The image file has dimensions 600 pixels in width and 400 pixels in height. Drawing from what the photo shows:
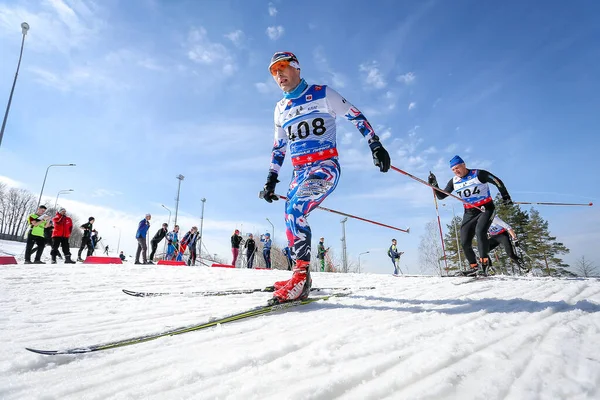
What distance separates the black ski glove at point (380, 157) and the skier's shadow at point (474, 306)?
1.33 m

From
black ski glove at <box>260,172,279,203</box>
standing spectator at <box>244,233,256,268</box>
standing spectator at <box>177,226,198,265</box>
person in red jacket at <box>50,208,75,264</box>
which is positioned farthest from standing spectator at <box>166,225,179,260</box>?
black ski glove at <box>260,172,279,203</box>

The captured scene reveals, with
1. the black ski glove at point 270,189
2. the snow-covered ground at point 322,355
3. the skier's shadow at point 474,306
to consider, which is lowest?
the snow-covered ground at point 322,355

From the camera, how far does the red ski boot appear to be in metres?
2.39

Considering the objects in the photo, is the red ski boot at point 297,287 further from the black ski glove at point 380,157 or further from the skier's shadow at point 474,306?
the black ski glove at point 380,157

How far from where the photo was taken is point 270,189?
3527 mm

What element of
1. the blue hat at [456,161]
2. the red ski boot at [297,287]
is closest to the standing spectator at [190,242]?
the blue hat at [456,161]

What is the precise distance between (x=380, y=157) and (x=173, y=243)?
1423 cm

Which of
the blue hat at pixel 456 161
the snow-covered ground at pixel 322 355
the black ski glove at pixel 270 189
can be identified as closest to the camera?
the snow-covered ground at pixel 322 355

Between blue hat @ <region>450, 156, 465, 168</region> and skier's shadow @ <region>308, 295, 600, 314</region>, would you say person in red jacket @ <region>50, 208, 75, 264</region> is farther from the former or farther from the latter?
blue hat @ <region>450, 156, 465, 168</region>

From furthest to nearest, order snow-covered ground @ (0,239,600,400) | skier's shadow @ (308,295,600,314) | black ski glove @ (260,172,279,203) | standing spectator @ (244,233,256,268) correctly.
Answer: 1. standing spectator @ (244,233,256,268)
2. black ski glove @ (260,172,279,203)
3. skier's shadow @ (308,295,600,314)
4. snow-covered ground @ (0,239,600,400)

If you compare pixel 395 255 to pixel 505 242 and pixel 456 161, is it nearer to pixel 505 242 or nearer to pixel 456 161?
pixel 505 242

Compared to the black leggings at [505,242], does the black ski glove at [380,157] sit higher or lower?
higher

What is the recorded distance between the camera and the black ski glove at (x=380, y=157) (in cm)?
301

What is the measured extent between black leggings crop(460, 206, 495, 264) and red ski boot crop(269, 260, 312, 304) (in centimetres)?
446
